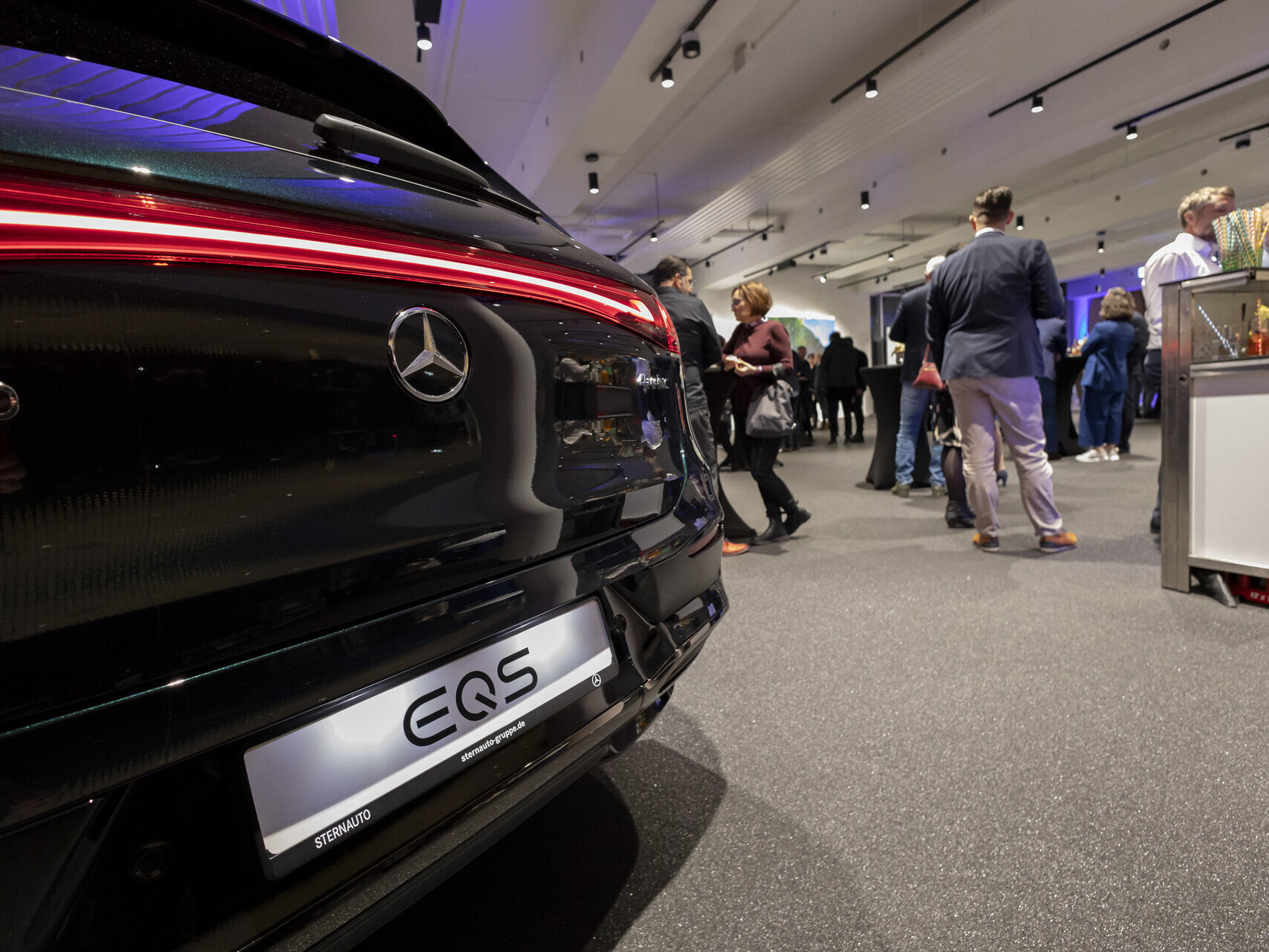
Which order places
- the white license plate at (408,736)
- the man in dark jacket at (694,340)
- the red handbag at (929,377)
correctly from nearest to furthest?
→ the white license plate at (408,736) → the man in dark jacket at (694,340) → the red handbag at (929,377)

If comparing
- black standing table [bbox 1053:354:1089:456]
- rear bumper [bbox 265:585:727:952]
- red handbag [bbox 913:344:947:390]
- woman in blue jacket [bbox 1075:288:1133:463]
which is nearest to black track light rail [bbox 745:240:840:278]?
black standing table [bbox 1053:354:1089:456]

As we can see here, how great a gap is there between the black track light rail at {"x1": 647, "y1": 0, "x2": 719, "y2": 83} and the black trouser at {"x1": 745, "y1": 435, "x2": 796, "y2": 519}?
11.7ft

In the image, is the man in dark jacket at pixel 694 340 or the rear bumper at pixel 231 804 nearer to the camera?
the rear bumper at pixel 231 804

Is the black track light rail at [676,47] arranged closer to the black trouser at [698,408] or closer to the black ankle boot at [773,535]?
the black trouser at [698,408]

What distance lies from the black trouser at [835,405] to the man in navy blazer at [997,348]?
6.29 m

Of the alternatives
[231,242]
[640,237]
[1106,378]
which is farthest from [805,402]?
[231,242]

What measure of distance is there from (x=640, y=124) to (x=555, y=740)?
7.92 metres

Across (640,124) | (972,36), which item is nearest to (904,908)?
(972,36)

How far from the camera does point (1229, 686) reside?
1.79m

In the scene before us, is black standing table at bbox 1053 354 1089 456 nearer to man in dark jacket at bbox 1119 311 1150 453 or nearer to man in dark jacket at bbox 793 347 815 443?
man in dark jacket at bbox 1119 311 1150 453

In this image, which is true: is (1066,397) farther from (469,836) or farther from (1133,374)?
(469,836)

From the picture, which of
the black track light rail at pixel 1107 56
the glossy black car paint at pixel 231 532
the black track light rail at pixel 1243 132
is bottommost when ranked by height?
the glossy black car paint at pixel 231 532

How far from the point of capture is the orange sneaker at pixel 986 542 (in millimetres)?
3363

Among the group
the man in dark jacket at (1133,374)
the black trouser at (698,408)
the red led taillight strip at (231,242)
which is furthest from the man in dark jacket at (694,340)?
the man in dark jacket at (1133,374)
